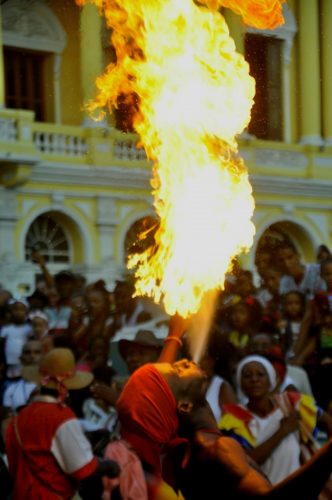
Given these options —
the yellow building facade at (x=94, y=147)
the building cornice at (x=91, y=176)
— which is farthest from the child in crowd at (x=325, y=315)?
the building cornice at (x=91, y=176)

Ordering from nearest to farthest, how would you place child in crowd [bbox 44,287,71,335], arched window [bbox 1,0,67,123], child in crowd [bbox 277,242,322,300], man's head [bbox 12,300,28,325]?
child in crowd [bbox 277,242,322,300]
man's head [bbox 12,300,28,325]
child in crowd [bbox 44,287,71,335]
arched window [bbox 1,0,67,123]

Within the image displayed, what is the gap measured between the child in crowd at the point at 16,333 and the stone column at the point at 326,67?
13.1m

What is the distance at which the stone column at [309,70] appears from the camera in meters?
21.6

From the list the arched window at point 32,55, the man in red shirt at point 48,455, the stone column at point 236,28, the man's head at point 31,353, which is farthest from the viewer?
the arched window at point 32,55

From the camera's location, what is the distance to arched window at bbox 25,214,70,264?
19.2 meters

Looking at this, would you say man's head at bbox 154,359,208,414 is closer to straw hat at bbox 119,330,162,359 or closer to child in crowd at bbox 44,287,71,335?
straw hat at bbox 119,330,162,359

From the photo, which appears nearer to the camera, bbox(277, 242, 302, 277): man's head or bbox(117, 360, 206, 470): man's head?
bbox(117, 360, 206, 470): man's head

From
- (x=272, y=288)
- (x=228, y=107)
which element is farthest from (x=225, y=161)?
(x=272, y=288)

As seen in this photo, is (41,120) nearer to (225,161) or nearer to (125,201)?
(125,201)

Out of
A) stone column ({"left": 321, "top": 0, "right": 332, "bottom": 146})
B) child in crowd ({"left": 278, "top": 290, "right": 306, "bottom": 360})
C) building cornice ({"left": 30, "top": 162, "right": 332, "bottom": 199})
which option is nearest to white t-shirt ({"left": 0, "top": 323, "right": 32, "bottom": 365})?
child in crowd ({"left": 278, "top": 290, "right": 306, "bottom": 360})

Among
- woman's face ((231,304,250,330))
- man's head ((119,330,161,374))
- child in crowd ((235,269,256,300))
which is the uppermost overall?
child in crowd ((235,269,256,300))

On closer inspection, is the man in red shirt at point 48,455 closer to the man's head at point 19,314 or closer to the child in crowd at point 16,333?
the child in crowd at point 16,333

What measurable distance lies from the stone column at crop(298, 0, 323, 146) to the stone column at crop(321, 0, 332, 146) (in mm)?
117

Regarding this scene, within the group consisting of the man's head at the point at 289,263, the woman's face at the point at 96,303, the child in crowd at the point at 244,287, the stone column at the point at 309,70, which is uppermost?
the stone column at the point at 309,70
